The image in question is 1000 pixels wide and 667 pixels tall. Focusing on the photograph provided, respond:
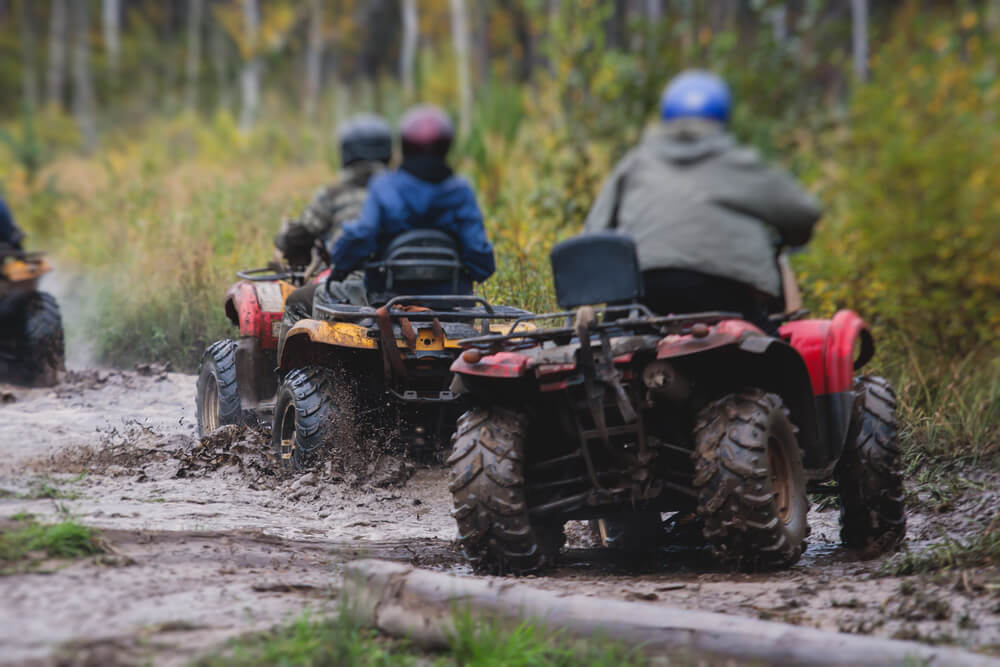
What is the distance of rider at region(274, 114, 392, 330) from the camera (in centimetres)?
898

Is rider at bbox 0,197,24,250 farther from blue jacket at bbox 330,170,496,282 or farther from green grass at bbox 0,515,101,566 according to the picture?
green grass at bbox 0,515,101,566

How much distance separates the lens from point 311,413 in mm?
7289

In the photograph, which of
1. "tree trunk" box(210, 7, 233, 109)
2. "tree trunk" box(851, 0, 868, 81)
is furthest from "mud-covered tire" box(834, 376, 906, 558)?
"tree trunk" box(210, 7, 233, 109)

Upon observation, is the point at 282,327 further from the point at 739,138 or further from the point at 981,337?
the point at 739,138

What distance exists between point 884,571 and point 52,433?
5116 mm

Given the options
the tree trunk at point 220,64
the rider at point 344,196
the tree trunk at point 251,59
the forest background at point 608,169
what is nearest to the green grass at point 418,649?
the forest background at point 608,169

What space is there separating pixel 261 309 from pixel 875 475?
421cm

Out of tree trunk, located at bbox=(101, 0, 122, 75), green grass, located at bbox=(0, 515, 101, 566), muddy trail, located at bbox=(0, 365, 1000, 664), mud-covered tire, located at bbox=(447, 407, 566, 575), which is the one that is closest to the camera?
muddy trail, located at bbox=(0, 365, 1000, 664)

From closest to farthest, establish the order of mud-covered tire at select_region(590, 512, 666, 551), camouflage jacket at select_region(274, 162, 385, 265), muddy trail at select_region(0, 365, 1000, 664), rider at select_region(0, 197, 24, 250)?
muddy trail at select_region(0, 365, 1000, 664), mud-covered tire at select_region(590, 512, 666, 551), camouflage jacket at select_region(274, 162, 385, 265), rider at select_region(0, 197, 24, 250)

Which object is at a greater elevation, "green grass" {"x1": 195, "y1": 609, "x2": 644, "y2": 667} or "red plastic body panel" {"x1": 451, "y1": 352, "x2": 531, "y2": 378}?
"red plastic body panel" {"x1": 451, "y1": 352, "x2": 531, "y2": 378}

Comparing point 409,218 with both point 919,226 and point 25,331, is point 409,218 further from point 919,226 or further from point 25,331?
point 919,226

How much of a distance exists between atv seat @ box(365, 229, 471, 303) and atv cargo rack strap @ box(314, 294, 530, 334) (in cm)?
9

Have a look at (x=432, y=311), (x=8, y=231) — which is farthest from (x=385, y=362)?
(x=8, y=231)

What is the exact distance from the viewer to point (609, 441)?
541 centimetres
